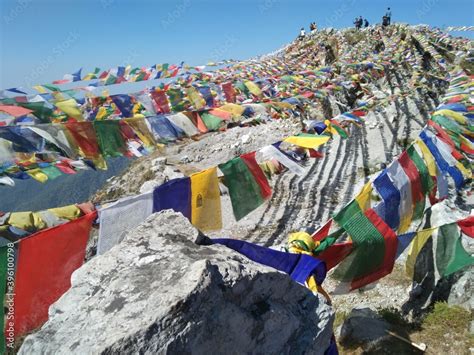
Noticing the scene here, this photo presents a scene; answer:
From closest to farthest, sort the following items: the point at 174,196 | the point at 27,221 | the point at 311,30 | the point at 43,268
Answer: the point at 43,268 → the point at 27,221 → the point at 174,196 → the point at 311,30

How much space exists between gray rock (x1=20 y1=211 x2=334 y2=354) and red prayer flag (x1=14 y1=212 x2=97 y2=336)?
1964mm

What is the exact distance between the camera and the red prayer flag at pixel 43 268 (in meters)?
4.46

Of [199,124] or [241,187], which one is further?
[199,124]

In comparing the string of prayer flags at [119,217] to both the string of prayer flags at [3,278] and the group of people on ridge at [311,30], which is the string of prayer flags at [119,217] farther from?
the group of people on ridge at [311,30]

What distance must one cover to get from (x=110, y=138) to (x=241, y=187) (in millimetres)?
3746

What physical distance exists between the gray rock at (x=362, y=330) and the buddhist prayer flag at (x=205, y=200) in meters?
2.75

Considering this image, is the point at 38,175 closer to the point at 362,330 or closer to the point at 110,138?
the point at 110,138

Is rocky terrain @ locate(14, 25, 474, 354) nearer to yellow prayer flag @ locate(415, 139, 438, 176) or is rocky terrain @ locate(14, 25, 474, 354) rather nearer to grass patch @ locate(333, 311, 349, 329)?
grass patch @ locate(333, 311, 349, 329)

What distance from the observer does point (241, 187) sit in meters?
6.94

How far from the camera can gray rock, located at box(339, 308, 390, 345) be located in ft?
17.3

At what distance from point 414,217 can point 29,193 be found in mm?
168914

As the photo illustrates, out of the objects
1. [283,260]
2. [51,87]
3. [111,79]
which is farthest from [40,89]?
[283,260]

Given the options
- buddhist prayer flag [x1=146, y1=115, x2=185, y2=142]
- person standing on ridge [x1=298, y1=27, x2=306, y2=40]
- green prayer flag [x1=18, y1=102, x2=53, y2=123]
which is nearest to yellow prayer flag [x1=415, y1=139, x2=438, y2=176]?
buddhist prayer flag [x1=146, y1=115, x2=185, y2=142]

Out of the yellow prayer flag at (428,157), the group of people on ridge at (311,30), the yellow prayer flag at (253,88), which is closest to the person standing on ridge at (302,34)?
the group of people on ridge at (311,30)
